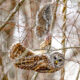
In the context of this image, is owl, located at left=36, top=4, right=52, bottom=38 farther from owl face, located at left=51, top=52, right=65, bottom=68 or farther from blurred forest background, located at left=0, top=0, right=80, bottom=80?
owl face, located at left=51, top=52, right=65, bottom=68

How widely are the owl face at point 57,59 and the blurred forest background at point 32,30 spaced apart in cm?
7

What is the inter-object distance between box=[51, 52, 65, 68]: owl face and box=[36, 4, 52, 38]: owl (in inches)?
21.0

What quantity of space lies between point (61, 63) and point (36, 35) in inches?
31.7

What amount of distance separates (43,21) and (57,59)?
0.73m

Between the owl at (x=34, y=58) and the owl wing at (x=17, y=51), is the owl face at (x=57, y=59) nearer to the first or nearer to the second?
the owl at (x=34, y=58)

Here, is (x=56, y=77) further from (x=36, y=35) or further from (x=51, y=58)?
(x=51, y=58)

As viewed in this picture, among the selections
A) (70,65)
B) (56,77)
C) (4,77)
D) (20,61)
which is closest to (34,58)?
(20,61)

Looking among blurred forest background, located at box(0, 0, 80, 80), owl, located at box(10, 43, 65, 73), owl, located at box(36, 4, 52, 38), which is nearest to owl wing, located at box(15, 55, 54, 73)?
owl, located at box(10, 43, 65, 73)

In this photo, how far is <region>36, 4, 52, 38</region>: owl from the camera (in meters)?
3.20

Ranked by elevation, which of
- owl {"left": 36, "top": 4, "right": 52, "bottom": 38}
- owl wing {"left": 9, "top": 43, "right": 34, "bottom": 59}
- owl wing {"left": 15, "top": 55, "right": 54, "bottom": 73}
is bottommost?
owl wing {"left": 15, "top": 55, "right": 54, "bottom": 73}

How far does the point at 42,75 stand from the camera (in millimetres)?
5969

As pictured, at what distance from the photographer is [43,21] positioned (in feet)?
10.9

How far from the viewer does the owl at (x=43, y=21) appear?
10.5 ft

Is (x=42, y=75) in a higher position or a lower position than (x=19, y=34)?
lower
